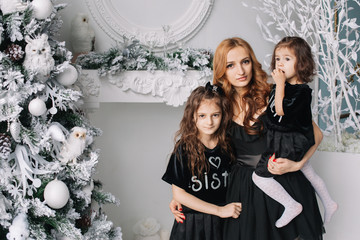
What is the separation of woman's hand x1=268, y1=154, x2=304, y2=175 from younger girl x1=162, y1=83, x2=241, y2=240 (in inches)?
8.6

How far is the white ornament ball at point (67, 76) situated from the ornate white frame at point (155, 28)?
67 centimetres

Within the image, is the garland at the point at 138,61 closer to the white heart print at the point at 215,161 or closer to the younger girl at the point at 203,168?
the younger girl at the point at 203,168

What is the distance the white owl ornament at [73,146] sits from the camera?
1.75m

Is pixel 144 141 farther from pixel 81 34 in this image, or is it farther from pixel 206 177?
pixel 206 177

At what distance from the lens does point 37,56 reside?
5.53 feet

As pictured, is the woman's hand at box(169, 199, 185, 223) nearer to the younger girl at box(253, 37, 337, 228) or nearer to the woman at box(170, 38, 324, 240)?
the woman at box(170, 38, 324, 240)

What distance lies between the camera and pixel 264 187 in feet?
5.69

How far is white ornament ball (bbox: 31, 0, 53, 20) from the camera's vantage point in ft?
5.60

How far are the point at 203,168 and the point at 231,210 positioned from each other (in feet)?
0.69

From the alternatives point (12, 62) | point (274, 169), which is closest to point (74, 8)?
point (12, 62)

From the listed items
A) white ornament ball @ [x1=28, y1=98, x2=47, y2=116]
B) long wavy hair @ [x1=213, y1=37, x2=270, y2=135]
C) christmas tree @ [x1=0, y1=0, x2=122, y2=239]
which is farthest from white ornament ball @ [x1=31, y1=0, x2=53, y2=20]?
long wavy hair @ [x1=213, y1=37, x2=270, y2=135]

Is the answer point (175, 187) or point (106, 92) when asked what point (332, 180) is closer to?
point (175, 187)

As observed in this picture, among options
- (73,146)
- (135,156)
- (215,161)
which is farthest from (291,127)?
(135,156)

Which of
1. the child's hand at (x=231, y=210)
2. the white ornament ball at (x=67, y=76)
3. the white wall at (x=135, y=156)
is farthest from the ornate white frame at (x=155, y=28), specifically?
the child's hand at (x=231, y=210)
